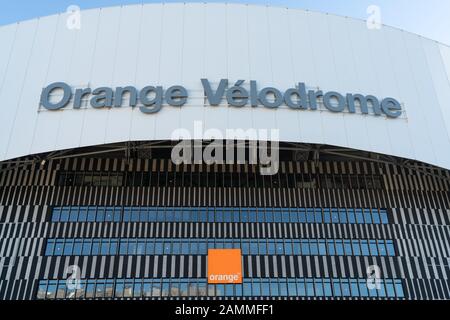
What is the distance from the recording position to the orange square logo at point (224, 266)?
2711 cm

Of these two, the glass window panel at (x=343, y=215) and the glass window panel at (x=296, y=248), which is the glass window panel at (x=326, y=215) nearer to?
the glass window panel at (x=343, y=215)

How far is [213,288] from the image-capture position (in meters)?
26.8

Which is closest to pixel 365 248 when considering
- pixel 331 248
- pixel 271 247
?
pixel 331 248

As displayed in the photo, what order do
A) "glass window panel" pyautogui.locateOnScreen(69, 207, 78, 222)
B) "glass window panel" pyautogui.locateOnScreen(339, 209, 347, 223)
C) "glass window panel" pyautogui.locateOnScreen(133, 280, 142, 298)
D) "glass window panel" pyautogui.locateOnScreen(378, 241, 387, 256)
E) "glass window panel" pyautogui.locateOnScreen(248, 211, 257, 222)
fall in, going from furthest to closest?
1. "glass window panel" pyautogui.locateOnScreen(339, 209, 347, 223)
2. "glass window panel" pyautogui.locateOnScreen(248, 211, 257, 222)
3. "glass window panel" pyautogui.locateOnScreen(378, 241, 387, 256)
4. "glass window panel" pyautogui.locateOnScreen(69, 207, 78, 222)
5. "glass window panel" pyautogui.locateOnScreen(133, 280, 142, 298)

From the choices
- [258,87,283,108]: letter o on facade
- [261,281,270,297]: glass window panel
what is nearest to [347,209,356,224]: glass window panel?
[261,281,270,297]: glass window panel

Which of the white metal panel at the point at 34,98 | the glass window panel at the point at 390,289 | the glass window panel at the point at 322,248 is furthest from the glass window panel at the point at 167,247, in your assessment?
the glass window panel at the point at 390,289

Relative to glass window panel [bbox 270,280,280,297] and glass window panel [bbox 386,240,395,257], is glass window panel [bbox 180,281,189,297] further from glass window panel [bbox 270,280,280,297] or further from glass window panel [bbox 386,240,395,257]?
glass window panel [bbox 386,240,395,257]

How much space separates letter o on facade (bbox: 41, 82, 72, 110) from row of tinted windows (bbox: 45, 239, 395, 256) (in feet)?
26.9

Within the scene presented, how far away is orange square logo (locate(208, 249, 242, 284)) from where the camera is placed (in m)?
27.1

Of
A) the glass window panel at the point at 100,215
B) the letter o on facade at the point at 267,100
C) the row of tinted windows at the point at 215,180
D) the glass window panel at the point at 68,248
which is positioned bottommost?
the glass window panel at the point at 68,248

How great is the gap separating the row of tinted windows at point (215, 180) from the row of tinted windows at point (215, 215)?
1723 mm

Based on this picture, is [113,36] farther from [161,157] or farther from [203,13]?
[161,157]
